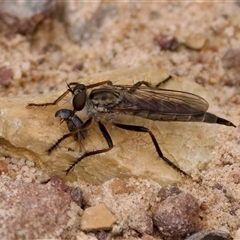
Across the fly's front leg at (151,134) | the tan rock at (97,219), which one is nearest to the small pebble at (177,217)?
the tan rock at (97,219)

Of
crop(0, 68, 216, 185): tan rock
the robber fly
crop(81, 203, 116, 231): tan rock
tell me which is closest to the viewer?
crop(81, 203, 116, 231): tan rock

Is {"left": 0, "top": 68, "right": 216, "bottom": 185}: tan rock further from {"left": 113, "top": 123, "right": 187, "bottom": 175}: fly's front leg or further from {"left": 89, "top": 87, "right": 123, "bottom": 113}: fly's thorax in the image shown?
{"left": 89, "top": 87, "right": 123, "bottom": 113}: fly's thorax

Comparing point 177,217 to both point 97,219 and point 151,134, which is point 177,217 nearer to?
point 97,219

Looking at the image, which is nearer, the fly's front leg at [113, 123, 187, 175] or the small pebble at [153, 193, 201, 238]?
the small pebble at [153, 193, 201, 238]

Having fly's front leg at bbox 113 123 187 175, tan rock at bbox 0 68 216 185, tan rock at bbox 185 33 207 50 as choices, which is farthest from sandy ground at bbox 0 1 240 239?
fly's front leg at bbox 113 123 187 175

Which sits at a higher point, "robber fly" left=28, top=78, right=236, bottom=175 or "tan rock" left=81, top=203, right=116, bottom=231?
"robber fly" left=28, top=78, right=236, bottom=175

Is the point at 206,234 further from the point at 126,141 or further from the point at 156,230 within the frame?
the point at 126,141

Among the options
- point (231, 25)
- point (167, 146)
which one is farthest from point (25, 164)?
point (231, 25)
